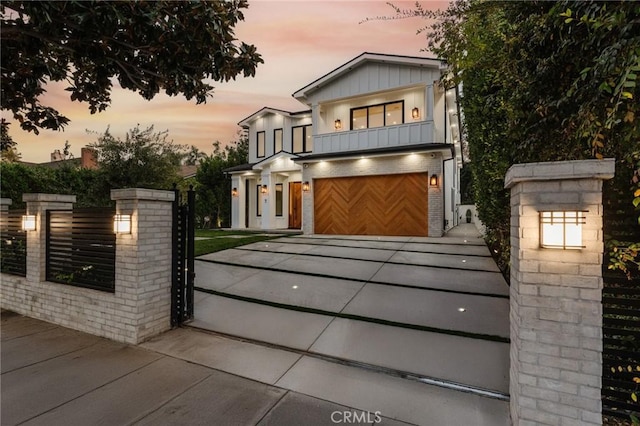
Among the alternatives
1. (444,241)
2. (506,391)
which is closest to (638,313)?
(506,391)

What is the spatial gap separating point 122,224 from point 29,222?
2.28 m

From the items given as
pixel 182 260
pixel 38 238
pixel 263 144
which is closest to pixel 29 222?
pixel 38 238

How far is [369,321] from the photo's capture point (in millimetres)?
3719

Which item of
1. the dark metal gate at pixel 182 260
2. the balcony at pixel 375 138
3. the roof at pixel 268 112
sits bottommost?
the dark metal gate at pixel 182 260

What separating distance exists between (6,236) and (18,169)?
21.7 ft

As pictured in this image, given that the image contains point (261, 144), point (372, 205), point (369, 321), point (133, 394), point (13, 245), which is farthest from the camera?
point (261, 144)

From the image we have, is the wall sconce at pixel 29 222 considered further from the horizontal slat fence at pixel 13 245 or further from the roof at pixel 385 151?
the roof at pixel 385 151

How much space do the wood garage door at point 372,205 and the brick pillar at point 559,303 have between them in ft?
28.8

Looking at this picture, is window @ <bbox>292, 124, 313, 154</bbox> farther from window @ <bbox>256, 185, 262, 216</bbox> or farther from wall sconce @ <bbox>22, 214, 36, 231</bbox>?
wall sconce @ <bbox>22, 214, 36, 231</bbox>

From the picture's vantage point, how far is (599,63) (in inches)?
70.4

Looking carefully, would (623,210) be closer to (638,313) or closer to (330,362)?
(638,313)

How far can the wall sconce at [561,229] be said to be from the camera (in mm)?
1770

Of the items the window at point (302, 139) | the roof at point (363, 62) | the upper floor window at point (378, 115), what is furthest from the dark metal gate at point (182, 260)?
the window at point (302, 139)

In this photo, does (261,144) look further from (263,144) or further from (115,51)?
(115,51)
